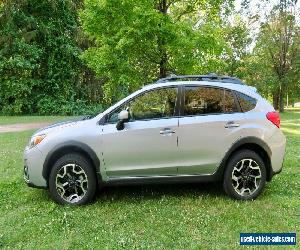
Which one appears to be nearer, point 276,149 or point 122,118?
point 122,118

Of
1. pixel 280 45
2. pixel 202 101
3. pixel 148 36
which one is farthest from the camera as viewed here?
pixel 280 45

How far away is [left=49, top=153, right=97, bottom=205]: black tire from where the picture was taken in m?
5.96

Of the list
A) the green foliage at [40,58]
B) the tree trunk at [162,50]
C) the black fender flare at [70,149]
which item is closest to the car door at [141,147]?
the black fender flare at [70,149]

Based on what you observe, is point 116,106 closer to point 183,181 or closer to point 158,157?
point 158,157

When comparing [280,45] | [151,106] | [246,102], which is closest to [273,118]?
[246,102]

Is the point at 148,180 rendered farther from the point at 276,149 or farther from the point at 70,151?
the point at 276,149

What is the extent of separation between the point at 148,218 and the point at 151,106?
1724mm

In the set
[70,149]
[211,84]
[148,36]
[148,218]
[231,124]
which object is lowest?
[148,218]

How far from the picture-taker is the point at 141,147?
235 inches

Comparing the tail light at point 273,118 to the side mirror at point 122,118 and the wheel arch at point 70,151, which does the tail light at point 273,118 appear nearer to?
the side mirror at point 122,118

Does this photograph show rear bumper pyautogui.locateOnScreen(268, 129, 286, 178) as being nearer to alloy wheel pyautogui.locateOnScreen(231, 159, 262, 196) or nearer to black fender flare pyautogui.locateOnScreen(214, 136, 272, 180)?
black fender flare pyautogui.locateOnScreen(214, 136, 272, 180)

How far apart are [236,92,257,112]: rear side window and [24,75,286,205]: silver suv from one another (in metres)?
0.02

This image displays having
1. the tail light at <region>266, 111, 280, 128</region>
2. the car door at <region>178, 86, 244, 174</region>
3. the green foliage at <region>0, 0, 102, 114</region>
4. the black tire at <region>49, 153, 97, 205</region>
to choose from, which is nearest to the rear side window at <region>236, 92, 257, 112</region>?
the car door at <region>178, 86, 244, 174</region>

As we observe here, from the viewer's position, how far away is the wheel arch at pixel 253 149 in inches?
238
